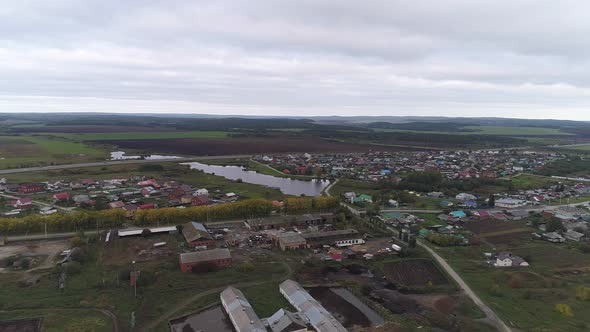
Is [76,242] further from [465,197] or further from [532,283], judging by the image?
[465,197]

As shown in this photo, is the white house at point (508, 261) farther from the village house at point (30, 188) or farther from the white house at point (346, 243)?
the village house at point (30, 188)

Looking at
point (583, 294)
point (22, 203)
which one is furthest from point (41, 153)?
point (583, 294)

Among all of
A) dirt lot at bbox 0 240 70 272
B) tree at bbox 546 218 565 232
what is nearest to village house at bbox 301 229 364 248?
tree at bbox 546 218 565 232

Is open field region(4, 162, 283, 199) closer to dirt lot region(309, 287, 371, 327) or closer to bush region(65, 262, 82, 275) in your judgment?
bush region(65, 262, 82, 275)

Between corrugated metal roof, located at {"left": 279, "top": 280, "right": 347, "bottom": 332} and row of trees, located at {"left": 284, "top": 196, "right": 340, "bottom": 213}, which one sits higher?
row of trees, located at {"left": 284, "top": 196, "right": 340, "bottom": 213}

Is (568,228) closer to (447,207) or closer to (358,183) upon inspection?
(447,207)

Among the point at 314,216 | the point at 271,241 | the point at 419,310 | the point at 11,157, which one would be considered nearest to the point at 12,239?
the point at 271,241
